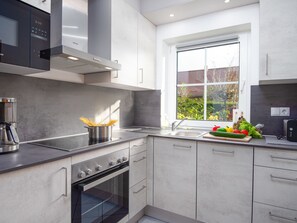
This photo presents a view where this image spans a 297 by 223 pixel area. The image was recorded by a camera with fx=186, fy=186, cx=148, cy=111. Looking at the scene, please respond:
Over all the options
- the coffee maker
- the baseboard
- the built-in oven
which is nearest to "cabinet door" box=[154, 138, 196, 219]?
the baseboard

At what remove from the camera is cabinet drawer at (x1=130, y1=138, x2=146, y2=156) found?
68.2 inches

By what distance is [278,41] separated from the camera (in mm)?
1598

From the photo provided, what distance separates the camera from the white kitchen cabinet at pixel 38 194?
89cm

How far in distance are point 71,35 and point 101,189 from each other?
128 centimetres

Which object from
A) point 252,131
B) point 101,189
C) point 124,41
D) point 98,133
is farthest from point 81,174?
point 252,131

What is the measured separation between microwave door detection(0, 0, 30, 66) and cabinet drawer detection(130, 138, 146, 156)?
3.43 feet

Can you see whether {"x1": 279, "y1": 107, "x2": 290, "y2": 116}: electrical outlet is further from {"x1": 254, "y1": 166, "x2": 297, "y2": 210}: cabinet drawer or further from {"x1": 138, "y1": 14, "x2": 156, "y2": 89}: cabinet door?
{"x1": 138, "y1": 14, "x2": 156, "y2": 89}: cabinet door

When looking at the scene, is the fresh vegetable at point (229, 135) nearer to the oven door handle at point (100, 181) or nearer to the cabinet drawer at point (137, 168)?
the cabinet drawer at point (137, 168)

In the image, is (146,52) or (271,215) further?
(146,52)

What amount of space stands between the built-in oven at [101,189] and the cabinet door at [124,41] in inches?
32.1

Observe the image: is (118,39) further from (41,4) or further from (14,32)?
(14,32)

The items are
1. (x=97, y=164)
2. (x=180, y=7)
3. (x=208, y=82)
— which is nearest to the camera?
(x=97, y=164)

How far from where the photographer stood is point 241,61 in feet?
7.18

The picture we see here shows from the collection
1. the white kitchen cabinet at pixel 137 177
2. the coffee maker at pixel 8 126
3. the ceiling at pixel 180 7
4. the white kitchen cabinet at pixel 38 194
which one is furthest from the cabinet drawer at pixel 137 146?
the ceiling at pixel 180 7
